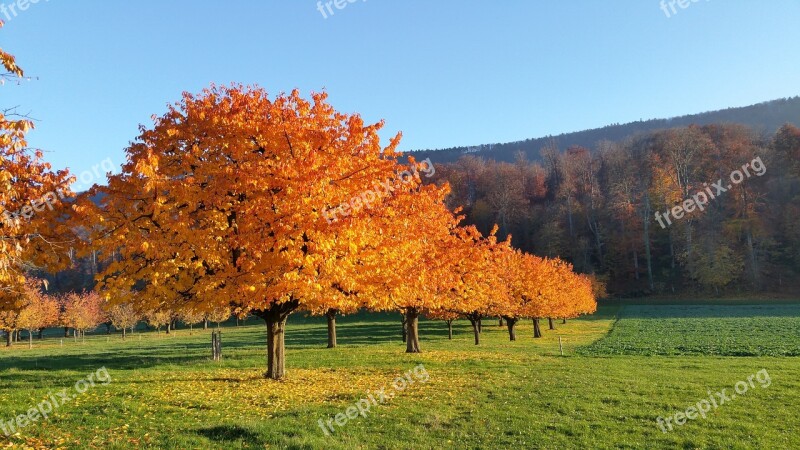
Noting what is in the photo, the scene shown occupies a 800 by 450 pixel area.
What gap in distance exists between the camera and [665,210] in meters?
89.1

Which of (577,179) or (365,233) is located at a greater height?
(577,179)

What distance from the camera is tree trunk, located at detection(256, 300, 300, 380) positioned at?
17.2 metres

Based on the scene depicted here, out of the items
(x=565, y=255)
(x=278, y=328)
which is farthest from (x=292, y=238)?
(x=565, y=255)

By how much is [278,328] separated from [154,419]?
21.4 feet

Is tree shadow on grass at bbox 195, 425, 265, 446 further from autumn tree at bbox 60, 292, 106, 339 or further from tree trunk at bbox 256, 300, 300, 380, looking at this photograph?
autumn tree at bbox 60, 292, 106, 339

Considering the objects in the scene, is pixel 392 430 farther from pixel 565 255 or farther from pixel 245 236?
pixel 565 255

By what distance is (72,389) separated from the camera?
14.6m

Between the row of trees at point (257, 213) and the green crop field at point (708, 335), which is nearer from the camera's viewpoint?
the row of trees at point (257, 213)
